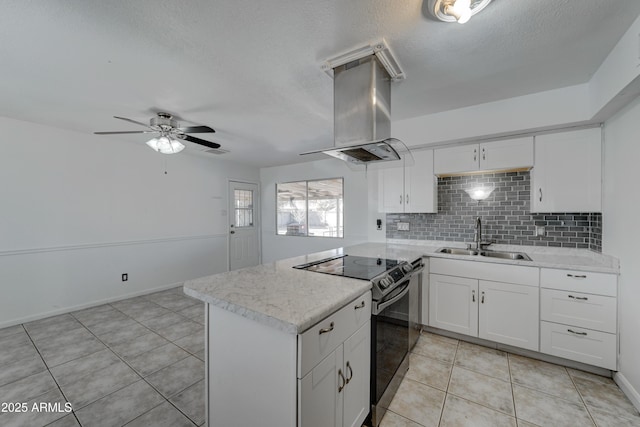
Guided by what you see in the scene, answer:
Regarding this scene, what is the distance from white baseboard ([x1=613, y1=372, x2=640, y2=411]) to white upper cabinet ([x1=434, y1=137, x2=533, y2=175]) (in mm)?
1857

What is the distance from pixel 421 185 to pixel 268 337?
265 cm

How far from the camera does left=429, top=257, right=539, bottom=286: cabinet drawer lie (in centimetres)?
228

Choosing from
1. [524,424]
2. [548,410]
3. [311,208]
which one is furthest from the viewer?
[311,208]

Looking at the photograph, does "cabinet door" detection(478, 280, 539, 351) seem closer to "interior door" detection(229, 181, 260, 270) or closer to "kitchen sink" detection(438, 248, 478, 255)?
"kitchen sink" detection(438, 248, 478, 255)

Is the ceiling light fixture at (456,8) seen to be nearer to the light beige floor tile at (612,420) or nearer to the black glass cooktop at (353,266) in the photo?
the black glass cooktop at (353,266)

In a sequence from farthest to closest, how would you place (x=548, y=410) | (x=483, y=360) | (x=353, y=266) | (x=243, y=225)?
(x=243, y=225), (x=483, y=360), (x=353, y=266), (x=548, y=410)

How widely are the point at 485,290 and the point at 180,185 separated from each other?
472 cm

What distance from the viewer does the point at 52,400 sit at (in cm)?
179

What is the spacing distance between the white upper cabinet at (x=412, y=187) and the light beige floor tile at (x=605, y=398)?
75.4 inches

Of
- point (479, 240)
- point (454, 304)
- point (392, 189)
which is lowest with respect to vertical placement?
point (454, 304)

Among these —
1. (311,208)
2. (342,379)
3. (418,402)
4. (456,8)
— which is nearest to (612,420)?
(418,402)

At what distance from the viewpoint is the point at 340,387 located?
1.27m

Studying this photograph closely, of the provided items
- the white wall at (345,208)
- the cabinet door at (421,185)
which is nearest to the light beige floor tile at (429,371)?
the cabinet door at (421,185)

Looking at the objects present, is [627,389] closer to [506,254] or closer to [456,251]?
[506,254]
